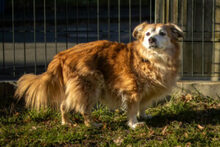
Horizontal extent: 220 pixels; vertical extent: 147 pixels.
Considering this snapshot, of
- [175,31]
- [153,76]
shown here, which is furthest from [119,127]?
[175,31]

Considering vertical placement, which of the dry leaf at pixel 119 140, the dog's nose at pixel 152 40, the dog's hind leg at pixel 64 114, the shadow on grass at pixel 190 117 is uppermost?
the dog's nose at pixel 152 40

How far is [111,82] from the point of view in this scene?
4.37 metres

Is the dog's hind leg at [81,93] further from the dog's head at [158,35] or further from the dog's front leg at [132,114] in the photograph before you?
the dog's head at [158,35]

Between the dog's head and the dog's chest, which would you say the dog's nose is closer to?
the dog's head

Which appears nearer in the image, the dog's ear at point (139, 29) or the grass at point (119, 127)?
the grass at point (119, 127)

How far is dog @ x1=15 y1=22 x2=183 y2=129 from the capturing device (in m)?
4.23

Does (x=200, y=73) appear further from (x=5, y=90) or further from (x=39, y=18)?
(x=39, y=18)

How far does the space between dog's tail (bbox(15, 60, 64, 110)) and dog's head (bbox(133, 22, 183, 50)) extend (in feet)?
3.96

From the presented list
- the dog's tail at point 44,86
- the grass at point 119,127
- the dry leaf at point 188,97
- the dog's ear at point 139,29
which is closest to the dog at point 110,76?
the dog's tail at point 44,86

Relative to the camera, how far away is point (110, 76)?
437cm

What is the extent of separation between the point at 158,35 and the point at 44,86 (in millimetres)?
1613

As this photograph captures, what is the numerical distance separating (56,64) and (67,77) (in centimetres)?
23

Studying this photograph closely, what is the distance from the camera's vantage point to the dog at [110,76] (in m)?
4.23

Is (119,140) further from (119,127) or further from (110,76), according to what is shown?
(110,76)
